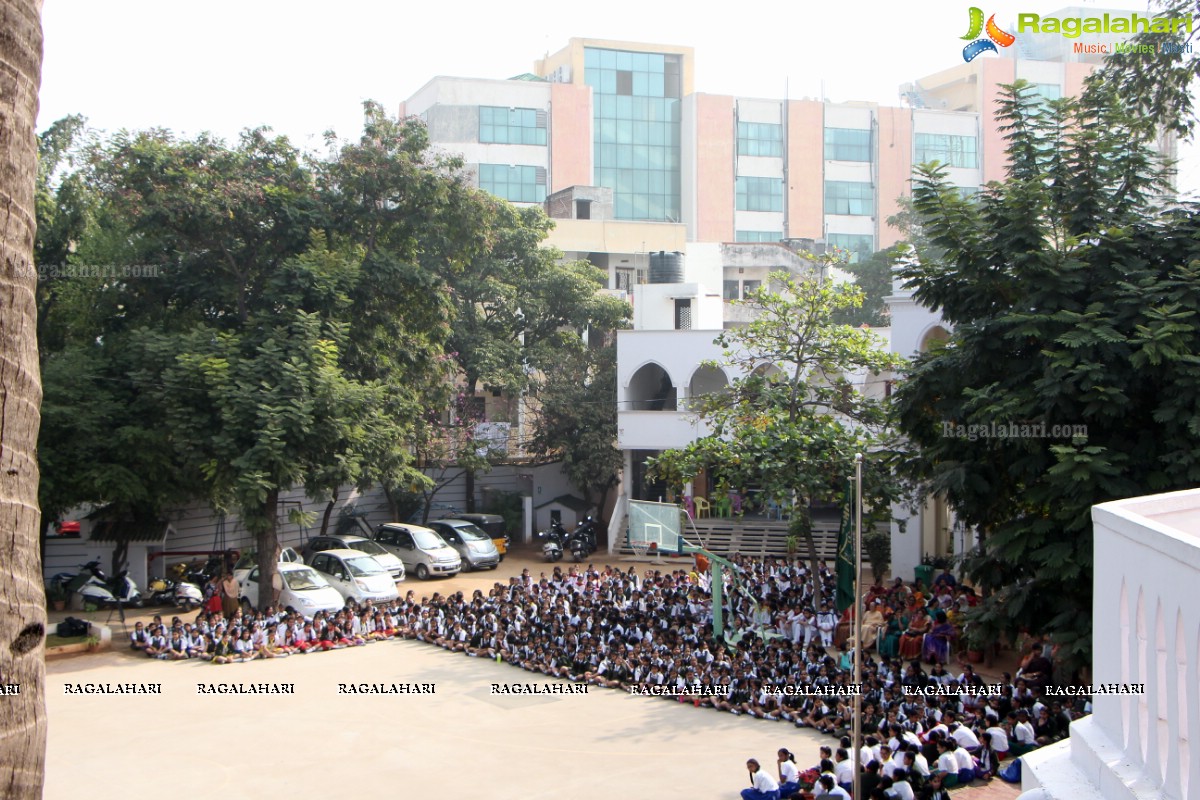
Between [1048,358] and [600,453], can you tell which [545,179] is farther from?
[1048,358]

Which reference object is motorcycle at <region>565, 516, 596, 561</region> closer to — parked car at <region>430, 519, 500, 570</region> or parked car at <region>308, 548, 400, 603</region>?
parked car at <region>430, 519, 500, 570</region>

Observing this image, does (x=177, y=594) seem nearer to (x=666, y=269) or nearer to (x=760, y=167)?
(x=666, y=269)

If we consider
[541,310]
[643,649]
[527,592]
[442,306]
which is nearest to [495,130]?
[541,310]

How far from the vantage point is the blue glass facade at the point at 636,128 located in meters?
49.6

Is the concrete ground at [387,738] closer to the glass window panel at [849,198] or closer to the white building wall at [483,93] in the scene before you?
the white building wall at [483,93]

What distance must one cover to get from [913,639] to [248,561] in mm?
13868

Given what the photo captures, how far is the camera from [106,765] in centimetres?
1209

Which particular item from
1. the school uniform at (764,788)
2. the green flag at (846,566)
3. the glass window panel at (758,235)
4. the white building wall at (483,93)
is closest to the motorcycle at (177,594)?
the green flag at (846,566)

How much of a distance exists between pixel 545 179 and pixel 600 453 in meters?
21.3

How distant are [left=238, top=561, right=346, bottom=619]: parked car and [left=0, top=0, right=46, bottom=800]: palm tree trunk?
56.9 ft

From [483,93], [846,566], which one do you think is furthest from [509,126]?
[846,566]

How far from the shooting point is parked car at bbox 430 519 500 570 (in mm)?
25891

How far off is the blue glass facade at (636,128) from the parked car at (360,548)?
28.5 metres

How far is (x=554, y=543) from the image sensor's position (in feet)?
90.6
